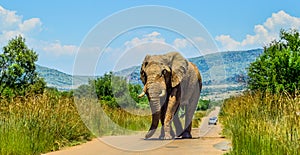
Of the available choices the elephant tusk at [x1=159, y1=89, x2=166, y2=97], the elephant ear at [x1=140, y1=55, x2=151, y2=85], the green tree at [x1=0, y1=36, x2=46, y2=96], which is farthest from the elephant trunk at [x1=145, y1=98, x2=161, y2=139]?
the green tree at [x1=0, y1=36, x2=46, y2=96]

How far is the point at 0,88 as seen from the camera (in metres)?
42.1

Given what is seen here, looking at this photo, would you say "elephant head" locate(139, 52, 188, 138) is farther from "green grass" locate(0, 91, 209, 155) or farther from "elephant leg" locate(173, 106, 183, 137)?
"green grass" locate(0, 91, 209, 155)

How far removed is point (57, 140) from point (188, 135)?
672 cm

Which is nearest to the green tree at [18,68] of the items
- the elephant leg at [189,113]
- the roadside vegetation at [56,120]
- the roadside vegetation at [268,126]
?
the roadside vegetation at [56,120]

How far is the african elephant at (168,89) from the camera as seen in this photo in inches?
742

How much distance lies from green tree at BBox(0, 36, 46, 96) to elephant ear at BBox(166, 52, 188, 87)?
81.4 ft

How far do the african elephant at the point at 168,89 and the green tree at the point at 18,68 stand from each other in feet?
79.3

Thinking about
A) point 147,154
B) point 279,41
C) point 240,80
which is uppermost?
point 279,41

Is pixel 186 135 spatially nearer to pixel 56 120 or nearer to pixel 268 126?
pixel 56 120

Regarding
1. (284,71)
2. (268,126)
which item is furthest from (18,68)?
(268,126)

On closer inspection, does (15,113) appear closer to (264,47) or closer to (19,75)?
(264,47)

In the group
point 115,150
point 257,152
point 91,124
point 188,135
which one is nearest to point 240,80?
point 188,135

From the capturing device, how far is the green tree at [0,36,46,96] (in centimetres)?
4394

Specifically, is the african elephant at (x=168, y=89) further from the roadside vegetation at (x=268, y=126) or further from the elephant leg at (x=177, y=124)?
the roadside vegetation at (x=268, y=126)
